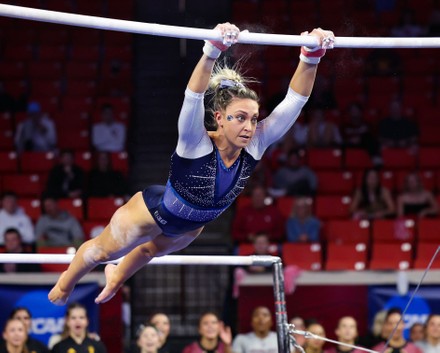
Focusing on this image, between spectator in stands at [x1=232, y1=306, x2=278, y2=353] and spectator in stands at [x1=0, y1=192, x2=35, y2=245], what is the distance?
250cm

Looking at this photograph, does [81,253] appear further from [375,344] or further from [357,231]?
[357,231]

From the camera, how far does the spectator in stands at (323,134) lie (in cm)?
1163

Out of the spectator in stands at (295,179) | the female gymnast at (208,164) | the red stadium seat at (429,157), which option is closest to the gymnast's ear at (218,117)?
the female gymnast at (208,164)

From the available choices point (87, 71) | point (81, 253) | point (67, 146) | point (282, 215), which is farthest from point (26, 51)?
point (81, 253)

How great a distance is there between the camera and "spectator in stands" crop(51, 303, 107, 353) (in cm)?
787

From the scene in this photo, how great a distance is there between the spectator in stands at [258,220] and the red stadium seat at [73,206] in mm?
1582

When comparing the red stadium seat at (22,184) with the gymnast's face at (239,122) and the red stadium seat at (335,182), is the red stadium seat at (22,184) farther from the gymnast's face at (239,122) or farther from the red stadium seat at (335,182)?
the gymnast's face at (239,122)

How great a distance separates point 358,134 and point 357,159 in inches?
15.5

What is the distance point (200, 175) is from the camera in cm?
514

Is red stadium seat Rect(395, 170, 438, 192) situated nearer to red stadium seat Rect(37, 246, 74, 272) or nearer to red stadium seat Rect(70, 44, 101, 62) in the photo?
red stadium seat Rect(37, 246, 74, 272)

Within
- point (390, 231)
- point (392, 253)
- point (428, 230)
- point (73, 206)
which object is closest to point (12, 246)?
point (73, 206)

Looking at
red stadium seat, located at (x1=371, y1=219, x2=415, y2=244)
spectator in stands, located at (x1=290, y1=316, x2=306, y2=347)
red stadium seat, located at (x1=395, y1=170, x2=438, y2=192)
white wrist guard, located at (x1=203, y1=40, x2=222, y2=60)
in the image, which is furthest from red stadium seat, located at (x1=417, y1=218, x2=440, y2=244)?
white wrist guard, located at (x1=203, y1=40, x2=222, y2=60)

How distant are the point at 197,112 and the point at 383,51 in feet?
27.4

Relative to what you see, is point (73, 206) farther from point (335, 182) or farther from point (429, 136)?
point (429, 136)
